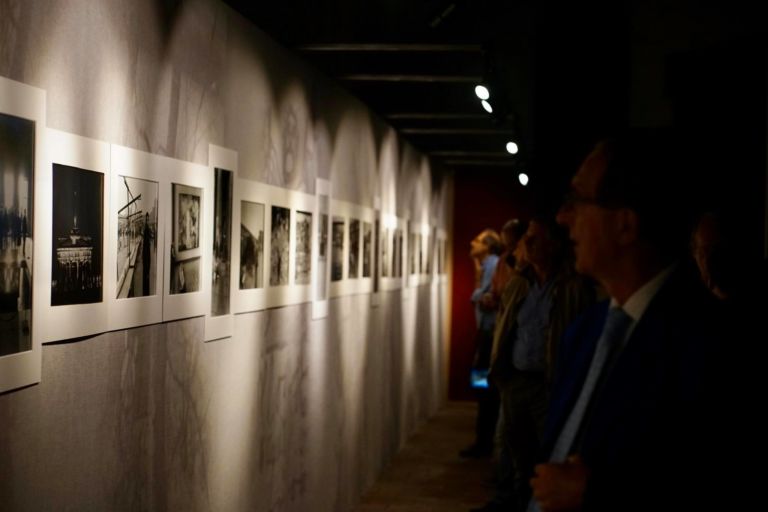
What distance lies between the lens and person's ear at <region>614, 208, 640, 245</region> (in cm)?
228

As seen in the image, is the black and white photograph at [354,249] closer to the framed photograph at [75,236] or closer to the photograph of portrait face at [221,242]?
the photograph of portrait face at [221,242]

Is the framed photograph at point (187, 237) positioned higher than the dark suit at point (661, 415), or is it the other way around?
the framed photograph at point (187, 237)

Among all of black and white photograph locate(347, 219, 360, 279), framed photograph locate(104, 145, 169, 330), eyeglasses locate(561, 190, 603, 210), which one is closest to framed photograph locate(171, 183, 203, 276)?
framed photograph locate(104, 145, 169, 330)

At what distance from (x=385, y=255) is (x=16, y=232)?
23.5 feet

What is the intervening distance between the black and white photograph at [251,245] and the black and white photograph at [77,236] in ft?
5.59

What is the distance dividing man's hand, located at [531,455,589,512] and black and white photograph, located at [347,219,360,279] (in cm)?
607

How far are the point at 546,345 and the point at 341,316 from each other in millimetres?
1823

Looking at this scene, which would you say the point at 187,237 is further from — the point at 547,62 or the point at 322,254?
the point at 547,62

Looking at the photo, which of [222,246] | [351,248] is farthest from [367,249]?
[222,246]

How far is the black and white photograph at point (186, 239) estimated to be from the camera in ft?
14.3

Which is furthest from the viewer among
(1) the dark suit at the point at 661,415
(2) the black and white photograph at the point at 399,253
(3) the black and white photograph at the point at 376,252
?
(2) the black and white photograph at the point at 399,253

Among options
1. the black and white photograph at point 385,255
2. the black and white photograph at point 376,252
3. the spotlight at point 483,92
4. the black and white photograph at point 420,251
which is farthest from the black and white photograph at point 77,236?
the black and white photograph at point 420,251

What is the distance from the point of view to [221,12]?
16.4 feet

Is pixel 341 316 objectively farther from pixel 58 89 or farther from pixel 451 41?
pixel 58 89
